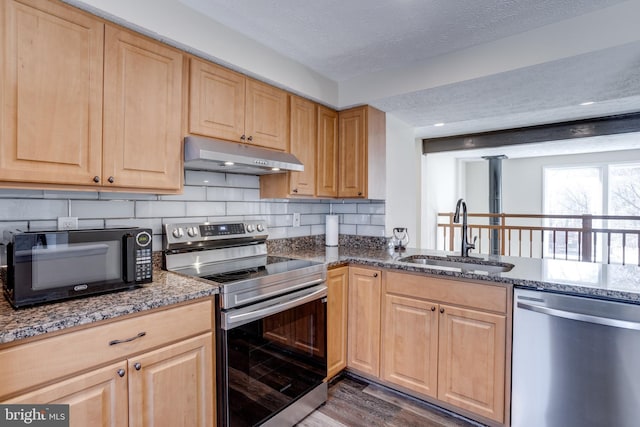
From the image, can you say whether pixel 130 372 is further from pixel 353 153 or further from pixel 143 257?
pixel 353 153

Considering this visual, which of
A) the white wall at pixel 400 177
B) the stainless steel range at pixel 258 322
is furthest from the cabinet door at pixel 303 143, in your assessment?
the white wall at pixel 400 177

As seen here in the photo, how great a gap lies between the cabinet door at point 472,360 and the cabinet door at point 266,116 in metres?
1.59

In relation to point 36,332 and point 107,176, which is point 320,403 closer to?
point 36,332

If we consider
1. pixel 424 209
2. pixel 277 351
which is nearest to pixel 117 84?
pixel 277 351

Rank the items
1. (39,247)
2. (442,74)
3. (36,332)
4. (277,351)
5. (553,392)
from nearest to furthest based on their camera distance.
A: (36,332) < (39,247) < (553,392) < (277,351) < (442,74)

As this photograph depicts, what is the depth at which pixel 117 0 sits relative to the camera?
156cm

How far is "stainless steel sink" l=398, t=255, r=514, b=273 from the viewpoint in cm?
234

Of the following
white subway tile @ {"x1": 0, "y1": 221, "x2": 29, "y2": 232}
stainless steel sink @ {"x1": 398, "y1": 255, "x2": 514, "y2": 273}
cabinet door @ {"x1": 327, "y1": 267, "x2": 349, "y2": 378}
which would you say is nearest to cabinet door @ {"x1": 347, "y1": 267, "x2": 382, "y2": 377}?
cabinet door @ {"x1": 327, "y1": 267, "x2": 349, "y2": 378}

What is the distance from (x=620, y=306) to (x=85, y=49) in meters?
2.70

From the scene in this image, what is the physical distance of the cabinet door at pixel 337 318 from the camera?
7.77 ft

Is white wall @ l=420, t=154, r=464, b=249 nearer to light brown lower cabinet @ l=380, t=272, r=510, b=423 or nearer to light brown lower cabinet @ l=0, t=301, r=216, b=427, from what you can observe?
light brown lower cabinet @ l=380, t=272, r=510, b=423

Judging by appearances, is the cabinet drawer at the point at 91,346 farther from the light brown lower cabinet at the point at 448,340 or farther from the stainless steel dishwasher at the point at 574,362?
the stainless steel dishwasher at the point at 574,362

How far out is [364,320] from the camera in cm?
244

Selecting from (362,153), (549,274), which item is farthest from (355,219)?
(549,274)
